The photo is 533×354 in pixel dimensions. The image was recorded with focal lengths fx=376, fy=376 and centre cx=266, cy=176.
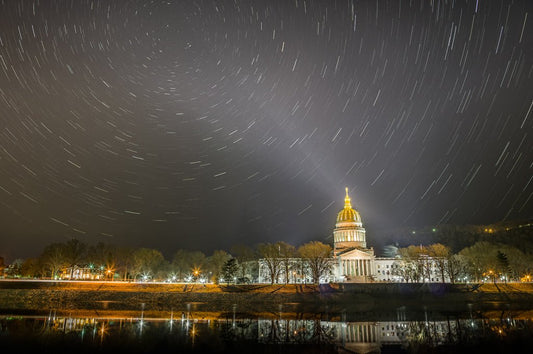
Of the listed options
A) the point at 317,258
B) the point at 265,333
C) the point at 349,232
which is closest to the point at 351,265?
the point at 349,232

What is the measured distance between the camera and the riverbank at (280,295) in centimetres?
6894

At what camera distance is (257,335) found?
1260 inches

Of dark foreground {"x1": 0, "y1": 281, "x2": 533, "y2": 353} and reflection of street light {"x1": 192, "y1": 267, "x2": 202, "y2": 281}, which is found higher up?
reflection of street light {"x1": 192, "y1": 267, "x2": 202, "y2": 281}

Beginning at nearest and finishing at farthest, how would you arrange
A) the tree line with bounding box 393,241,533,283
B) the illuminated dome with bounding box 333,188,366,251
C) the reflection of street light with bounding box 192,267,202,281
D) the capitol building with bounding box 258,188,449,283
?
the tree line with bounding box 393,241,533,283, the capitol building with bounding box 258,188,449,283, the reflection of street light with bounding box 192,267,202,281, the illuminated dome with bounding box 333,188,366,251

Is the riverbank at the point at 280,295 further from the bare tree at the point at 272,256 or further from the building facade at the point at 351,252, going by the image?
the building facade at the point at 351,252

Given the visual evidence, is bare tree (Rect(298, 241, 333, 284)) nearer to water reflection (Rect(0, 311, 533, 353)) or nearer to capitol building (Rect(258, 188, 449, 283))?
capitol building (Rect(258, 188, 449, 283))

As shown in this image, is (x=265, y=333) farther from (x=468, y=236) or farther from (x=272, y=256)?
(x=468, y=236)

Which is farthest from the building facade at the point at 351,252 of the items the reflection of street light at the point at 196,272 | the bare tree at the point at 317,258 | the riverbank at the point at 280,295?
the reflection of street light at the point at 196,272

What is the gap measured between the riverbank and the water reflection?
2825cm

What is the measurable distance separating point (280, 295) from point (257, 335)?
45302mm

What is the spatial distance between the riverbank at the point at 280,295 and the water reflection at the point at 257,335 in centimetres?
2825

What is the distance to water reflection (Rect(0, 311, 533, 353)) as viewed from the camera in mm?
26641

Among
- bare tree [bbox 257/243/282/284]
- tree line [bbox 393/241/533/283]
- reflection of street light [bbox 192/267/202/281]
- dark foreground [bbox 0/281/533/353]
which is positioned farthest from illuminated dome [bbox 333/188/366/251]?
dark foreground [bbox 0/281/533/353]

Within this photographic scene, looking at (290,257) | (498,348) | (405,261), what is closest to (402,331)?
(498,348)
